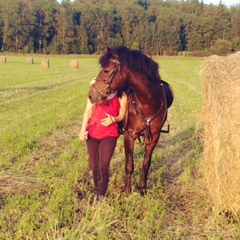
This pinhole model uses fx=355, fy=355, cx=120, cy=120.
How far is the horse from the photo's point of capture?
14.3 feet

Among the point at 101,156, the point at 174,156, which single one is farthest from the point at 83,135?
the point at 174,156

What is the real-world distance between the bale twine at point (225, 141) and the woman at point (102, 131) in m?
1.29

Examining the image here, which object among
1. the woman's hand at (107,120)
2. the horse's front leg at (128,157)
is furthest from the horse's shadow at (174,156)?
the woman's hand at (107,120)

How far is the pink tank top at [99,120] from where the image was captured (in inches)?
191

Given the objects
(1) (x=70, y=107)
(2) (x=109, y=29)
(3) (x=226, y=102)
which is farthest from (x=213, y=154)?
(2) (x=109, y=29)

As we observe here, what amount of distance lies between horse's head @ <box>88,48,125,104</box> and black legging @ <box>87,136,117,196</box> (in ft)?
2.36

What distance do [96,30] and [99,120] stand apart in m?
87.9

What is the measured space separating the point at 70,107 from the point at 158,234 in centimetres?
923

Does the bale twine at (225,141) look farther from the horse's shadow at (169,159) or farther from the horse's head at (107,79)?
the horse's head at (107,79)

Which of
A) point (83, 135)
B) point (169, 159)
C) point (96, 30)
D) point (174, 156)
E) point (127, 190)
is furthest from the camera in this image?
point (96, 30)

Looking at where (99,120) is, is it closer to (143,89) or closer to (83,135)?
(83,135)

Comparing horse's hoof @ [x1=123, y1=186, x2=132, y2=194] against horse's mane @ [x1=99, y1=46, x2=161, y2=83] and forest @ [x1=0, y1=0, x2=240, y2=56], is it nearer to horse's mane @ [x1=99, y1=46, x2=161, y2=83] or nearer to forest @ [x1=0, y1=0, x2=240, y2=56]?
horse's mane @ [x1=99, y1=46, x2=161, y2=83]

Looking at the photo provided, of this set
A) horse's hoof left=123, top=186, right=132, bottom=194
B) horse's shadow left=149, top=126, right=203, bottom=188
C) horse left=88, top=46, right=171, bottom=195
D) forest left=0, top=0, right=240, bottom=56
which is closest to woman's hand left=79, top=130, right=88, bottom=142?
horse left=88, top=46, right=171, bottom=195

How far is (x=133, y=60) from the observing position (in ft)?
A: 14.7
